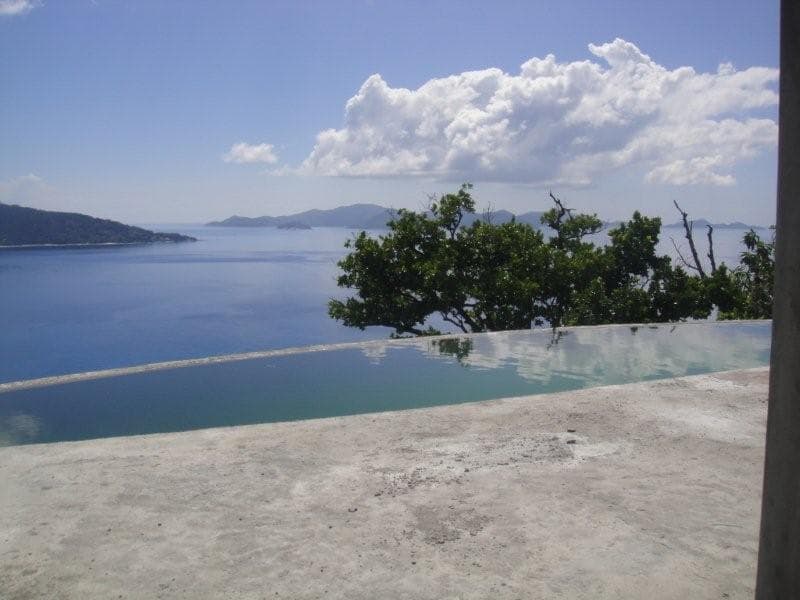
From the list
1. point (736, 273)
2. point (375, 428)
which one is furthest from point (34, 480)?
point (736, 273)

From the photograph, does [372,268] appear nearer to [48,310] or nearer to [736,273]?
[736,273]

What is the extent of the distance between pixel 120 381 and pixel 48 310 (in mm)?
59297

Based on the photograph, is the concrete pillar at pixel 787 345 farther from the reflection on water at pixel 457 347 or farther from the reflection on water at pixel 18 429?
the reflection on water at pixel 457 347

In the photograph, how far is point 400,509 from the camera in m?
3.60

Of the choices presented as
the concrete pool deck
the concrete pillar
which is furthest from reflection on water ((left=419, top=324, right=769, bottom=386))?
the concrete pillar

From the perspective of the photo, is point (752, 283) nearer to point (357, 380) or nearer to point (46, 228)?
point (357, 380)

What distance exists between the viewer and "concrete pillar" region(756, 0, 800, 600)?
1787 mm

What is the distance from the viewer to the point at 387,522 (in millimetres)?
3447

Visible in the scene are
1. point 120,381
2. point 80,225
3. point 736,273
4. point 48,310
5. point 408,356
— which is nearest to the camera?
point 120,381

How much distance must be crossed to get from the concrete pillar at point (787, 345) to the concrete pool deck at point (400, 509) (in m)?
1.06

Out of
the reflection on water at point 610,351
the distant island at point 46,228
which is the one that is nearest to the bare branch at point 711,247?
the reflection on water at point 610,351

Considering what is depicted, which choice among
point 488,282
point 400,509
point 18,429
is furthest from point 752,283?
point 18,429

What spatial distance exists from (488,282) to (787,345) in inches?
510

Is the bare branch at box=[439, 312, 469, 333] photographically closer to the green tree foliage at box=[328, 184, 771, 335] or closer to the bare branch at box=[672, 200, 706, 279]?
the green tree foliage at box=[328, 184, 771, 335]
